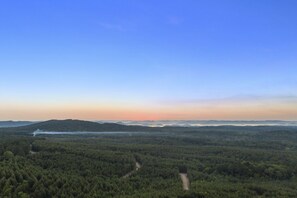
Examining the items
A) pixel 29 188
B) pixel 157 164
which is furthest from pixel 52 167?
pixel 157 164

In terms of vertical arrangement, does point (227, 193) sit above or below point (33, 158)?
below

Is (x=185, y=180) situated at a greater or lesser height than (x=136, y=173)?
lesser

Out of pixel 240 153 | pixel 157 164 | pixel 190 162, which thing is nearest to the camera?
pixel 157 164

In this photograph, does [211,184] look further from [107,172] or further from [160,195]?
[107,172]

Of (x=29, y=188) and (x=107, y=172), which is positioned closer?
(x=29, y=188)

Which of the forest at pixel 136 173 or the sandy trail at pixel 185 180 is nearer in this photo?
the forest at pixel 136 173

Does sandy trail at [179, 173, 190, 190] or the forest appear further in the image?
sandy trail at [179, 173, 190, 190]

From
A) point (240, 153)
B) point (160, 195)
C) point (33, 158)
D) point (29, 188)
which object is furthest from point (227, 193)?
point (240, 153)

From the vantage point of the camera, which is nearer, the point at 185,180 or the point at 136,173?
the point at 185,180

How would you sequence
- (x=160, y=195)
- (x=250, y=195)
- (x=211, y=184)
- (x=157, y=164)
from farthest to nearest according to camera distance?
(x=157, y=164)
(x=211, y=184)
(x=250, y=195)
(x=160, y=195)
